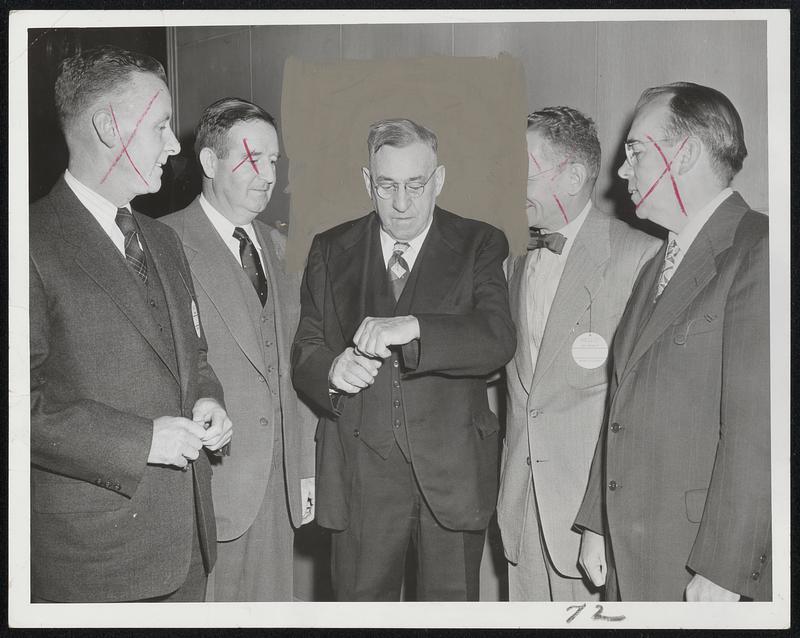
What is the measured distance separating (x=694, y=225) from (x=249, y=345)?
4.40 feet

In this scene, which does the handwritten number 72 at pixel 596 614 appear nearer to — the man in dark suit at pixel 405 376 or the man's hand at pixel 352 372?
the man in dark suit at pixel 405 376

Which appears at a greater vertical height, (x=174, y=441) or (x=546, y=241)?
(x=546, y=241)

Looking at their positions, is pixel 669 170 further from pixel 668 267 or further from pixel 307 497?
pixel 307 497

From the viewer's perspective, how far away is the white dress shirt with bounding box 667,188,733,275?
2385mm

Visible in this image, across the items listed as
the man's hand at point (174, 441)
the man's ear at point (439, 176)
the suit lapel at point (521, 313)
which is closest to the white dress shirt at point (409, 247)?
the man's ear at point (439, 176)

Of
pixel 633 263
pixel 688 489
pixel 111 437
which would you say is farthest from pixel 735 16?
pixel 111 437

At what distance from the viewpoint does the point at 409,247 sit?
101 inches

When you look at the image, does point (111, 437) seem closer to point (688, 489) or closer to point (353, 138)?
point (353, 138)

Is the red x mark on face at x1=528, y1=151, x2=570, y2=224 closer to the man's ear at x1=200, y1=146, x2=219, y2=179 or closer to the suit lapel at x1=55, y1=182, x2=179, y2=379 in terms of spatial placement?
the man's ear at x1=200, y1=146, x2=219, y2=179

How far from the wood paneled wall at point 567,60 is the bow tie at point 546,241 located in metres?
0.18

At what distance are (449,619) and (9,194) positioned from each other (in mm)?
1859

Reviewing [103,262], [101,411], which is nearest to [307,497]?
[101,411]

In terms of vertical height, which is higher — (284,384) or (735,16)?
(735,16)

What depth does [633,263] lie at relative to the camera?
249 cm
